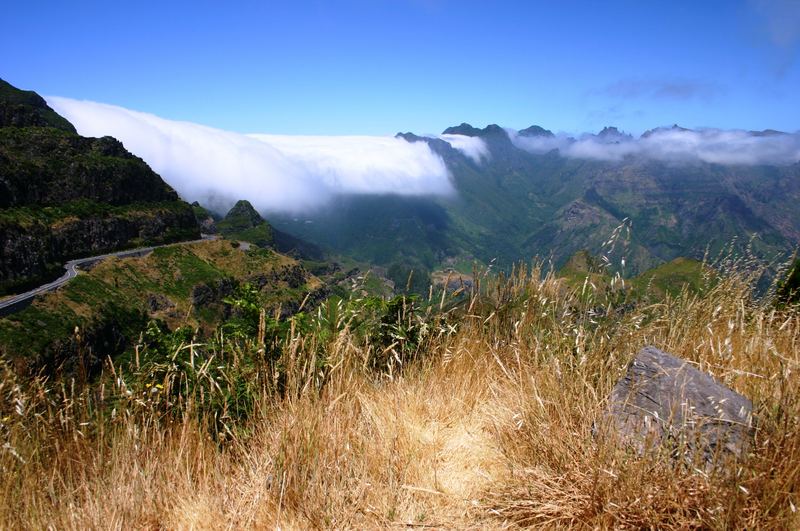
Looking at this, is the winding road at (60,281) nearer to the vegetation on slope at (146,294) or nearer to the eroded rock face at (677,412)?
the vegetation on slope at (146,294)

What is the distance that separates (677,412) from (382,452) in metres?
2.08

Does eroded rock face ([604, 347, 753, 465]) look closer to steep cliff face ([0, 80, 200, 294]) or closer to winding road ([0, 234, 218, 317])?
winding road ([0, 234, 218, 317])

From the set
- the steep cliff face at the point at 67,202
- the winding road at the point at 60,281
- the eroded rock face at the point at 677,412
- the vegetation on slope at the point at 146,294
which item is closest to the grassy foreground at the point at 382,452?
the eroded rock face at the point at 677,412

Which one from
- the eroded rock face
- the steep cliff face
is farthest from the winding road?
the eroded rock face

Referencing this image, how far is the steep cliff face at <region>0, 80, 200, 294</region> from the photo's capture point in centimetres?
8806

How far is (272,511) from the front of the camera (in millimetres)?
2766

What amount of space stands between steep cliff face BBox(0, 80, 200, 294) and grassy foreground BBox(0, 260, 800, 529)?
101664 millimetres

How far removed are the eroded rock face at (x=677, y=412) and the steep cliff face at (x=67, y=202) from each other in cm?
10453

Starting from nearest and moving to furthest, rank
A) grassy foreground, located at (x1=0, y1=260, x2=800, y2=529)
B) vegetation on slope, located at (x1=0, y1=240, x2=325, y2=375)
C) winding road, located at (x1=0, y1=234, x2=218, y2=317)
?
grassy foreground, located at (x1=0, y1=260, x2=800, y2=529), vegetation on slope, located at (x1=0, y1=240, x2=325, y2=375), winding road, located at (x1=0, y1=234, x2=218, y2=317)

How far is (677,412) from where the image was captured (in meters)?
2.94

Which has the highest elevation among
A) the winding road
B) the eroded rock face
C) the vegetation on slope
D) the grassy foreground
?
the eroded rock face

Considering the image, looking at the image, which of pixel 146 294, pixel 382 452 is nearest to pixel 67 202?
pixel 146 294

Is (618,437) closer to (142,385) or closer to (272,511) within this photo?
(272,511)

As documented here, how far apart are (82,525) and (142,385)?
134 cm
